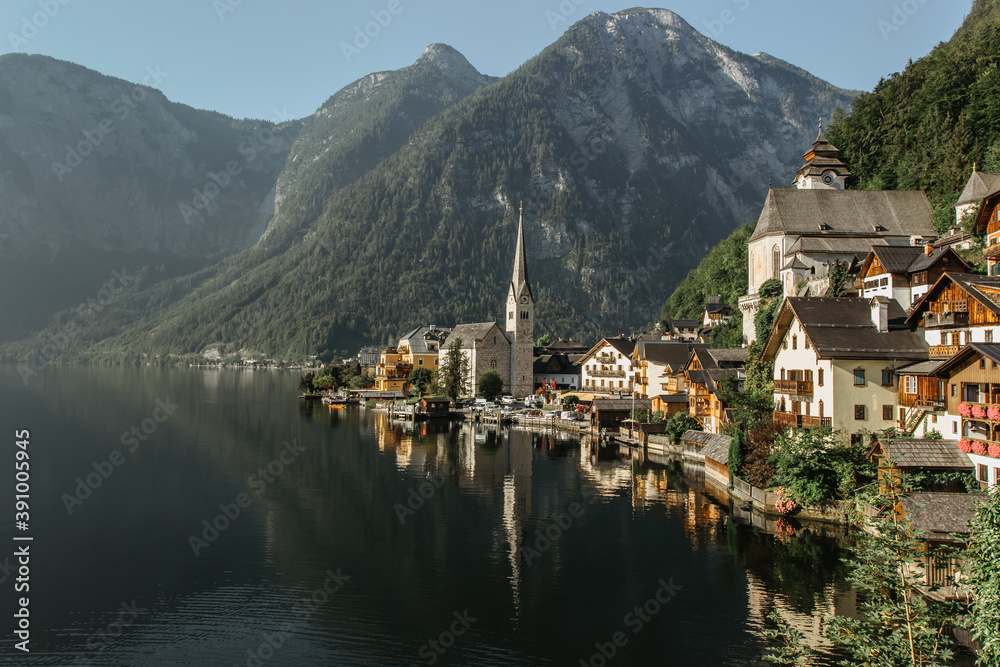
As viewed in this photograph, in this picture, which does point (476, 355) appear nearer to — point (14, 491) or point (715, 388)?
point (715, 388)

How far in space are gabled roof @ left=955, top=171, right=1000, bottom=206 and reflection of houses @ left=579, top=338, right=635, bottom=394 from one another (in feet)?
148

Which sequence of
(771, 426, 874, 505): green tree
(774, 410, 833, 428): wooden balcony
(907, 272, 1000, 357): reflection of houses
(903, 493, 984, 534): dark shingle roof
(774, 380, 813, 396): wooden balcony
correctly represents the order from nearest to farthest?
(903, 493, 984, 534): dark shingle roof → (907, 272, 1000, 357): reflection of houses → (771, 426, 874, 505): green tree → (774, 410, 833, 428): wooden balcony → (774, 380, 813, 396): wooden balcony

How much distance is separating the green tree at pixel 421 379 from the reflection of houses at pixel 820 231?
56282 mm

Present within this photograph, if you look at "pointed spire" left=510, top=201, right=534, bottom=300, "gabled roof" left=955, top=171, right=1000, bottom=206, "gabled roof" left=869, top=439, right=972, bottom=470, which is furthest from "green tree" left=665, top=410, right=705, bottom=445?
"pointed spire" left=510, top=201, right=534, bottom=300

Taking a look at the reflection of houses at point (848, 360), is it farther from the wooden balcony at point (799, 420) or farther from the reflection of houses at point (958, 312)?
the reflection of houses at point (958, 312)

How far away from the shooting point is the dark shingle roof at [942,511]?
2500 centimetres

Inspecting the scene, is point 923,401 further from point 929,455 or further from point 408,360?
point 408,360

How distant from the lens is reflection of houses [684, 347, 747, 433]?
190ft

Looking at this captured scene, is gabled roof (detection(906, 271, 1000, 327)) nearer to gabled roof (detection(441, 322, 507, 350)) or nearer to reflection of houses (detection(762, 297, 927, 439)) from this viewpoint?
reflection of houses (detection(762, 297, 927, 439))

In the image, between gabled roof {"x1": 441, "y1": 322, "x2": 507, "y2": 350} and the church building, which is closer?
the church building

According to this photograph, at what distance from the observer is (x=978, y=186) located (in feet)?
181

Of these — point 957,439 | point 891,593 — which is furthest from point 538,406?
point 891,593

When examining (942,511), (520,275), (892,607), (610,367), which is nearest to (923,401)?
(942,511)

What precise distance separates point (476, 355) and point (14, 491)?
73.3 meters
